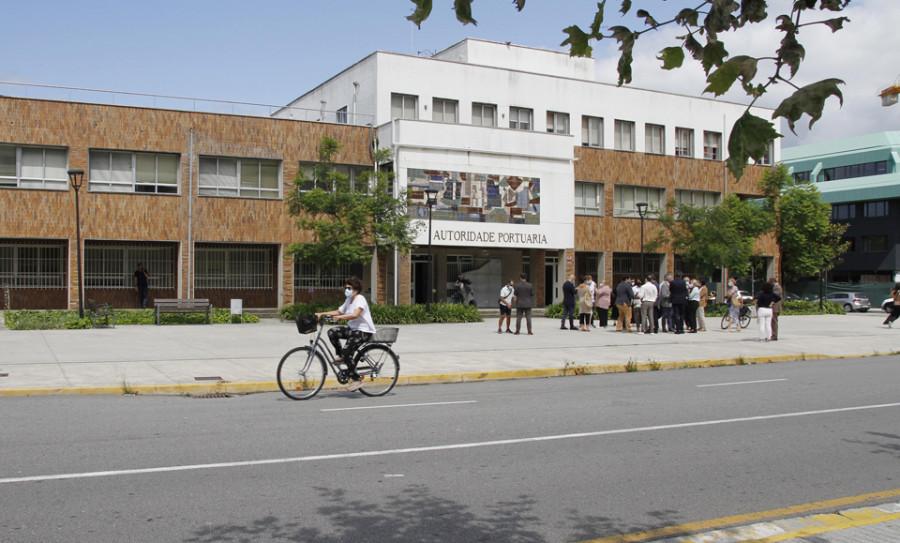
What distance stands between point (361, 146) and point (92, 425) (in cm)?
2516

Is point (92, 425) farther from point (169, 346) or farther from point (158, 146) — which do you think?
point (158, 146)

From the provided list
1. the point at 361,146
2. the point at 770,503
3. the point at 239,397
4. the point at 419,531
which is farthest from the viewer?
the point at 361,146

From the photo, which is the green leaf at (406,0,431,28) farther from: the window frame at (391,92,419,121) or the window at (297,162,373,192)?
the window frame at (391,92,419,121)

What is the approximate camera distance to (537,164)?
34.4 metres

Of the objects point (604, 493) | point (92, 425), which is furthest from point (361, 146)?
point (604, 493)

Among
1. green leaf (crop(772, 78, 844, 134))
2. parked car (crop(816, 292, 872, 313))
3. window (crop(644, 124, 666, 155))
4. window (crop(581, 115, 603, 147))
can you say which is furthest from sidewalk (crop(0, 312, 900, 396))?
parked car (crop(816, 292, 872, 313))

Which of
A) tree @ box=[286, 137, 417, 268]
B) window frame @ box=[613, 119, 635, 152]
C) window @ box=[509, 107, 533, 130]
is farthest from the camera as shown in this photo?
window frame @ box=[613, 119, 635, 152]

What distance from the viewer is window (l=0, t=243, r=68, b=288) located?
95.3 ft

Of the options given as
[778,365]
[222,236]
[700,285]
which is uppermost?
[222,236]

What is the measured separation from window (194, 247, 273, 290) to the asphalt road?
68.4ft

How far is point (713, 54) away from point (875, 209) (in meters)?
70.3

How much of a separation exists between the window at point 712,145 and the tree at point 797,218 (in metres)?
2.98

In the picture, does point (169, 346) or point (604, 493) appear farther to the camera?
point (169, 346)

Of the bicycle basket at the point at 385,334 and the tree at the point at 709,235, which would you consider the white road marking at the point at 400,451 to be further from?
the tree at the point at 709,235
